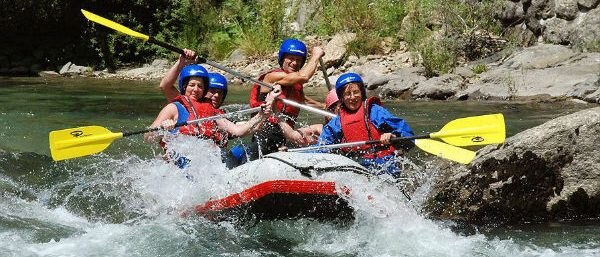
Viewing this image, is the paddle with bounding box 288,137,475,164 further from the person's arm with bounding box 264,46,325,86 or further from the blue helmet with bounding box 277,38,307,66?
the blue helmet with bounding box 277,38,307,66

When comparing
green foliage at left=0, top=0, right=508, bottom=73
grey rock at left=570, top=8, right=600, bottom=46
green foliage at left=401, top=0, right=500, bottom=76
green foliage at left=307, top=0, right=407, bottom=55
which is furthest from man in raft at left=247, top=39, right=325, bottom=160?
green foliage at left=307, top=0, right=407, bottom=55

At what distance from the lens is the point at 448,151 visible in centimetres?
531

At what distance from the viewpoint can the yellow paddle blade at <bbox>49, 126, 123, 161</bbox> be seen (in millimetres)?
5762

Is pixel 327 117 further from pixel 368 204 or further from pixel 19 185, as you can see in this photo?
pixel 19 185

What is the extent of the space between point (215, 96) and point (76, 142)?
1.11 metres

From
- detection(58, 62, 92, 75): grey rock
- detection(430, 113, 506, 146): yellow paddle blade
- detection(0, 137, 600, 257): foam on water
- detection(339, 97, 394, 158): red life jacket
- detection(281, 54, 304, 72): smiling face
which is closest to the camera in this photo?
detection(0, 137, 600, 257): foam on water

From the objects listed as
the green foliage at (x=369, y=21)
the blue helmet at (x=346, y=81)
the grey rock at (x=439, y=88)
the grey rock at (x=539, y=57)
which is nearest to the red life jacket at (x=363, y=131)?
the blue helmet at (x=346, y=81)

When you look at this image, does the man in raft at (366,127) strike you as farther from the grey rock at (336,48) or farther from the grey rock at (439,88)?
the grey rock at (336,48)

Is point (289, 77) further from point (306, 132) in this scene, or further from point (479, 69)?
point (479, 69)

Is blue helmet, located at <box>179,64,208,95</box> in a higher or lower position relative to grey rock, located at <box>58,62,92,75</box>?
higher

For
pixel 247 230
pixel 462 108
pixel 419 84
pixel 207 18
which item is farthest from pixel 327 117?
pixel 207 18

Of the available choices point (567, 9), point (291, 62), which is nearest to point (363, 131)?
point (291, 62)

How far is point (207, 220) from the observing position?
17.2ft

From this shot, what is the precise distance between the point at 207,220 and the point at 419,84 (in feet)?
26.4
